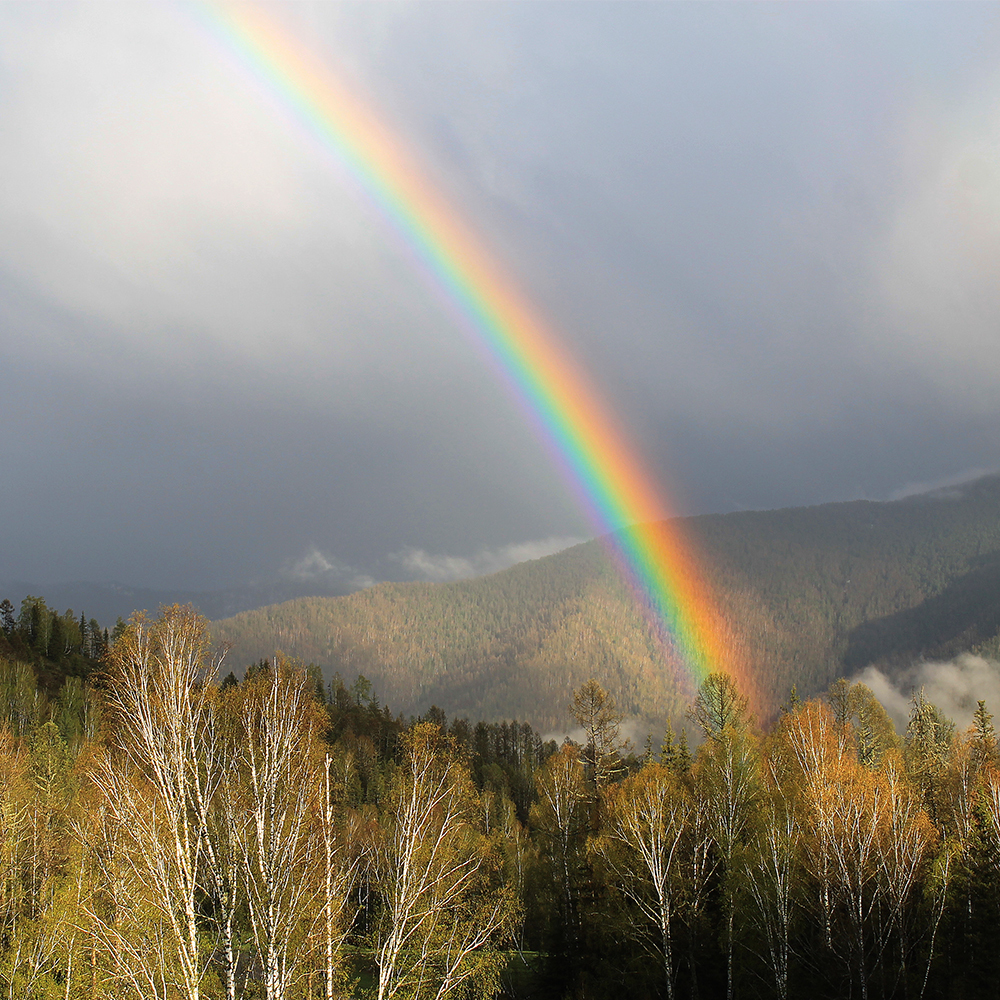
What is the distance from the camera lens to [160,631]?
17688mm

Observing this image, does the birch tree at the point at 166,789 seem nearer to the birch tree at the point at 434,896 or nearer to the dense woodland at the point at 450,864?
the dense woodland at the point at 450,864

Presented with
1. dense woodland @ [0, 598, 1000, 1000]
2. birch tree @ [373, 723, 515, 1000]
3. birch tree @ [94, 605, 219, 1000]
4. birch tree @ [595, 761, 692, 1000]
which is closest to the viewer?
birch tree @ [373, 723, 515, 1000]

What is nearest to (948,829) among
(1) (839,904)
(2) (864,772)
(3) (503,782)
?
(2) (864,772)

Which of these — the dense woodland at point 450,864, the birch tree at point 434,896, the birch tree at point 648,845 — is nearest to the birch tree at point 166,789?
the dense woodland at point 450,864

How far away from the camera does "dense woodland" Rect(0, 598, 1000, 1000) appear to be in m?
12.8

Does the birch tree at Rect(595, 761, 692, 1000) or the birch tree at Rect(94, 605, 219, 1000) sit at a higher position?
the birch tree at Rect(94, 605, 219, 1000)

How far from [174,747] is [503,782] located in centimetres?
9666

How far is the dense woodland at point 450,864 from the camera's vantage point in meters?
12.8

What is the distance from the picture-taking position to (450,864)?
1238 inches

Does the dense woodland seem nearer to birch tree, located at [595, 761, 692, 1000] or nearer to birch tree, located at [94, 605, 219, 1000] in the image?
birch tree, located at [94, 605, 219, 1000]

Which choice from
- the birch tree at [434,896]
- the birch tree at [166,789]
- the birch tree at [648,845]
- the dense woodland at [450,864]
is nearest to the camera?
the birch tree at [434,896]

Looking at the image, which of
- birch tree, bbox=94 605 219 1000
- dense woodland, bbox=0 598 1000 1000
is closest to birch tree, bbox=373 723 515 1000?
dense woodland, bbox=0 598 1000 1000

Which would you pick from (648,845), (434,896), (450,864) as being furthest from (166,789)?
(648,845)

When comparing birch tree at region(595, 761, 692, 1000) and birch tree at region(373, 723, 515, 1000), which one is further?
birch tree at region(595, 761, 692, 1000)
